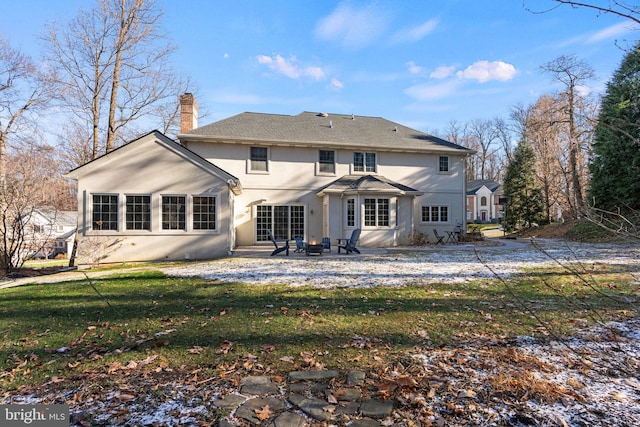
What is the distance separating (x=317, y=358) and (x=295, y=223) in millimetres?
13761

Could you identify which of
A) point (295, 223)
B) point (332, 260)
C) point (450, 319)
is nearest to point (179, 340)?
point (450, 319)

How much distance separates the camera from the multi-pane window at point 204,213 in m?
12.7

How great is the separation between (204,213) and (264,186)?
4542 millimetres

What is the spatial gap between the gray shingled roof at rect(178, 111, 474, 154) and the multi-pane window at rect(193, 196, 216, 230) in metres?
4.34

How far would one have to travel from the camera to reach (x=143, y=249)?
12227mm

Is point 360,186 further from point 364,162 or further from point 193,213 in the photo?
point 193,213

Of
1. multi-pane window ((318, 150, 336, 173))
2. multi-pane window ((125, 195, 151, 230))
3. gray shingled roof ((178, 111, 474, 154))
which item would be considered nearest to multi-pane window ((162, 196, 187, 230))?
multi-pane window ((125, 195, 151, 230))

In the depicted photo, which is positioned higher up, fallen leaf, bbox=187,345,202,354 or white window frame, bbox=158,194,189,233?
white window frame, bbox=158,194,189,233

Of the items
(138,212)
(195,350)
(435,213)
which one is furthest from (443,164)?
(195,350)

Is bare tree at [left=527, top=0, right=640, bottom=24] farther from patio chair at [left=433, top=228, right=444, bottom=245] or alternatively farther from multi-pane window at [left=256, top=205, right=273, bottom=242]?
patio chair at [left=433, top=228, right=444, bottom=245]

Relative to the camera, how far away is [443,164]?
1939 centimetres

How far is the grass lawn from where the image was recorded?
354 cm

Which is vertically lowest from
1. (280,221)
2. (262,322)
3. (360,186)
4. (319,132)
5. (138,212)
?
(262,322)

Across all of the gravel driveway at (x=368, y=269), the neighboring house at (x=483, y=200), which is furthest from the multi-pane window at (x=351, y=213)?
the neighboring house at (x=483, y=200)
